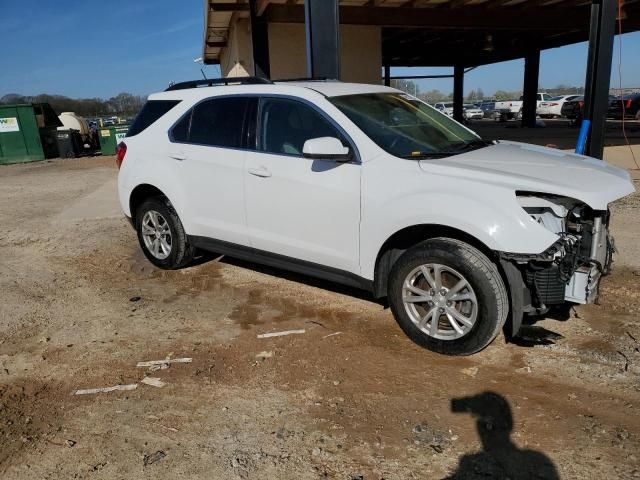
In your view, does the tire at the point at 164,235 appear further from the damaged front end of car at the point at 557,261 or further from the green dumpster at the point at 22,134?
the green dumpster at the point at 22,134

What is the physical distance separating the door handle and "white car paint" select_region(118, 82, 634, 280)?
0.05 ft

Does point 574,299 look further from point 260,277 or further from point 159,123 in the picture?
point 159,123

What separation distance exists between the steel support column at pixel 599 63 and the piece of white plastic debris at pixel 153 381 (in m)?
7.11

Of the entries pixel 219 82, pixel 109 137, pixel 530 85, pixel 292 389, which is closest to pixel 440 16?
pixel 219 82

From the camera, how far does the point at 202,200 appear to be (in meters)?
4.96

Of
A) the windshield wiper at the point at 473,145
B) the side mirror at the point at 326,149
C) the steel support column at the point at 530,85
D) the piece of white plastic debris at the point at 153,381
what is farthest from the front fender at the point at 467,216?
the steel support column at the point at 530,85

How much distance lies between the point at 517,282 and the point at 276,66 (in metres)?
11.4

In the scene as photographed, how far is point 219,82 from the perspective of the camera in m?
5.11

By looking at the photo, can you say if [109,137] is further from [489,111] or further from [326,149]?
[489,111]

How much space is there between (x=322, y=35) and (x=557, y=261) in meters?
5.47

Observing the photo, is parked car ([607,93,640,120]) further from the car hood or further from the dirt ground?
the car hood

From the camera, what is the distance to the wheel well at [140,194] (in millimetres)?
5469

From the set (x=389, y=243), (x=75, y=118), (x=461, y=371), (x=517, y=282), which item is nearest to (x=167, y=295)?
(x=389, y=243)

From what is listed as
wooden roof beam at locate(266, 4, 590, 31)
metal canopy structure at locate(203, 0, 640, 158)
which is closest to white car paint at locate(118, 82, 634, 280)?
metal canopy structure at locate(203, 0, 640, 158)
